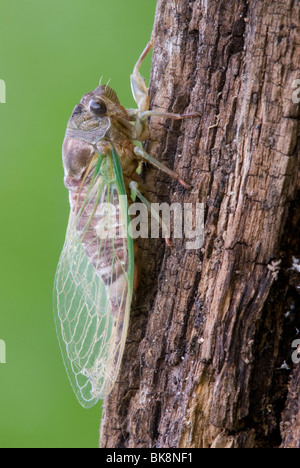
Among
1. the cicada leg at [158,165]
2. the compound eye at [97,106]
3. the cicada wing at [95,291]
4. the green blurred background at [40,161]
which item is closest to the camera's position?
the cicada leg at [158,165]

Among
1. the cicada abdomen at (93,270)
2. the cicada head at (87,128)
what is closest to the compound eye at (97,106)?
the cicada head at (87,128)

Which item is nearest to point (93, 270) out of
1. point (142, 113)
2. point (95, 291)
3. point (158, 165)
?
point (95, 291)

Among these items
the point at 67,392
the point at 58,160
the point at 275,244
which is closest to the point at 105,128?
the point at 275,244

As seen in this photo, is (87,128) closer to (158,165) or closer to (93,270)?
(158,165)

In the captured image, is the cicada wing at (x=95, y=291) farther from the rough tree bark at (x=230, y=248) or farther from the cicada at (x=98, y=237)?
the rough tree bark at (x=230, y=248)

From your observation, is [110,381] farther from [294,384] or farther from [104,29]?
[104,29]

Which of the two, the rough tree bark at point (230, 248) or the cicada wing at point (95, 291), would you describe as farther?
the cicada wing at point (95, 291)

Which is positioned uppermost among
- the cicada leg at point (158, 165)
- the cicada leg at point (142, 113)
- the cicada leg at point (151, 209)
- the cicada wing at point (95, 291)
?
the cicada leg at point (142, 113)

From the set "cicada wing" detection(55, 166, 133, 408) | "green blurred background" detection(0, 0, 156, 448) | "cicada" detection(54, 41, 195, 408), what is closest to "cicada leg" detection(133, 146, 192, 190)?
"cicada" detection(54, 41, 195, 408)
